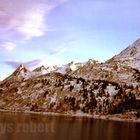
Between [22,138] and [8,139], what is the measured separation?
10.4m

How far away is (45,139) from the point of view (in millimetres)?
194875

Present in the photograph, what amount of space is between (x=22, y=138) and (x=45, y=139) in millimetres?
11222

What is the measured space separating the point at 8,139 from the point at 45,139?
737 inches

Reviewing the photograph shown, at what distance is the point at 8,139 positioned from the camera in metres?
186

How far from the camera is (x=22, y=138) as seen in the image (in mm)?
195250
